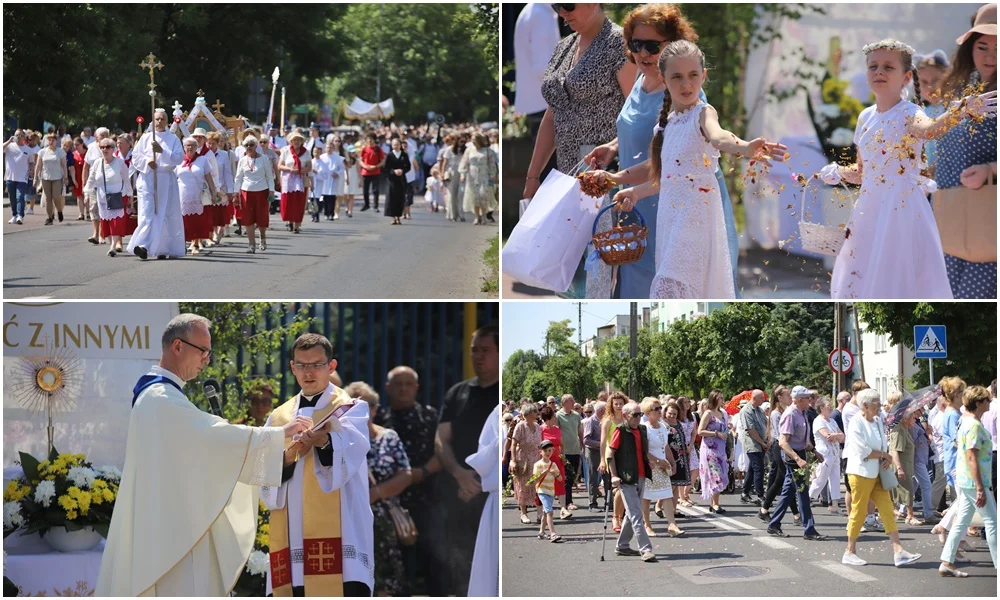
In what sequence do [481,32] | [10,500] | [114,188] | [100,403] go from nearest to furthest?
[10,500] → [100,403] → [481,32] → [114,188]

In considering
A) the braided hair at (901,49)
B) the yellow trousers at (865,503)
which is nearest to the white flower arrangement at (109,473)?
the yellow trousers at (865,503)

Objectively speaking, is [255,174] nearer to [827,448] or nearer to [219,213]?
[219,213]

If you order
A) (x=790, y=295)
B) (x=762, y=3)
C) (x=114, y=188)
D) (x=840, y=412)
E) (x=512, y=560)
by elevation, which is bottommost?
(x=512, y=560)

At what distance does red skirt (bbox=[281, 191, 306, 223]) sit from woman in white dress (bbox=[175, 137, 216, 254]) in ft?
8.95

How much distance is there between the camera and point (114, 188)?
37.4 feet

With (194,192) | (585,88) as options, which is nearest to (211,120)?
(194,192)

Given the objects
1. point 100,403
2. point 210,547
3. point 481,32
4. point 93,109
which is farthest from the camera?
point 93,109

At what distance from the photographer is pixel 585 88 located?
6.54m

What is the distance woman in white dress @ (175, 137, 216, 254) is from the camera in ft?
36.4

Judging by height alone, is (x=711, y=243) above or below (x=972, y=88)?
below

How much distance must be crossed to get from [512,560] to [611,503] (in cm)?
75

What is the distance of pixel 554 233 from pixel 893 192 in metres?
1.79

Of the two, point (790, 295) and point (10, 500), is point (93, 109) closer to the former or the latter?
point (10, 500)

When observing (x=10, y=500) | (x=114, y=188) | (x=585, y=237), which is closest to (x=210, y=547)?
(x=10, y=500)
